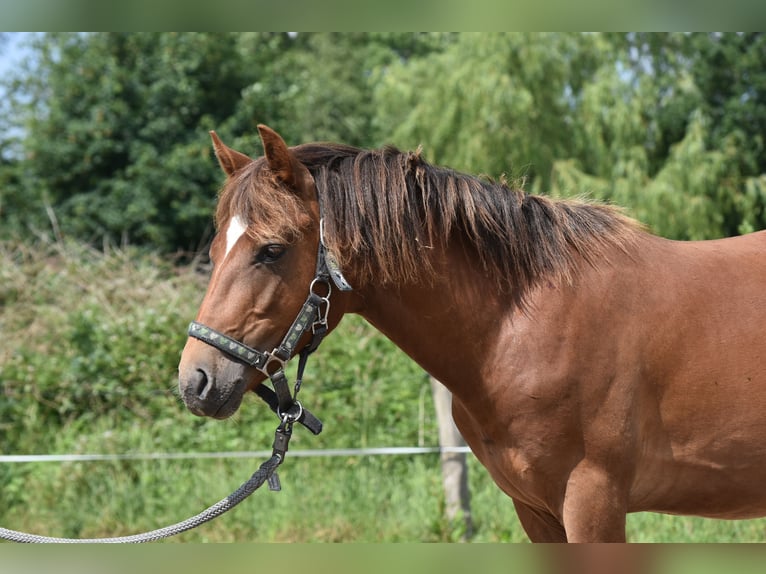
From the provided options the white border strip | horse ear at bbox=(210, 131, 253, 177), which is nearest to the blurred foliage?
the white border strip

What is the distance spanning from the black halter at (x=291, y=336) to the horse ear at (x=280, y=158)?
180mm

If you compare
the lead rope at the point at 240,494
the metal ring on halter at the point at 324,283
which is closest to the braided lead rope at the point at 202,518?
the lead rope at the point at 240,494

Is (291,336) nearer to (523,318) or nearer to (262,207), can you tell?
(262,207)

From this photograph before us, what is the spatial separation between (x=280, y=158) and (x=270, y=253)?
12.7 inches

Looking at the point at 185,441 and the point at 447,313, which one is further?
the point at 185,441

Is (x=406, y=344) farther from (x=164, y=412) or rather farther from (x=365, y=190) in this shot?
(x=164, y=412)

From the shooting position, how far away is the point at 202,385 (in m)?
2.44

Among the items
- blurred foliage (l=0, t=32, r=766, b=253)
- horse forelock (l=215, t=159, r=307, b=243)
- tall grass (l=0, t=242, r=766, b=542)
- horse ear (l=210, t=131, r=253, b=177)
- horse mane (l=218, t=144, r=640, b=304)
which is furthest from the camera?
blurred foliage (l=0, t=32, r=766, b=253)

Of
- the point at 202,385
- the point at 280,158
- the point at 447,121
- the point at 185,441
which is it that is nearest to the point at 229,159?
the point at 280,158

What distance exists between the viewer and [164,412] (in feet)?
23.2

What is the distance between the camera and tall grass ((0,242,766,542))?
5961mm

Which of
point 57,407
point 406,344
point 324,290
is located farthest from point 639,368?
point 57,407

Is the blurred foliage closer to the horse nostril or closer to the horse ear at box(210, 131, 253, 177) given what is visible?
the horse ear at box(210, 131, 253, 177)

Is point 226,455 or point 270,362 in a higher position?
point 270,362
